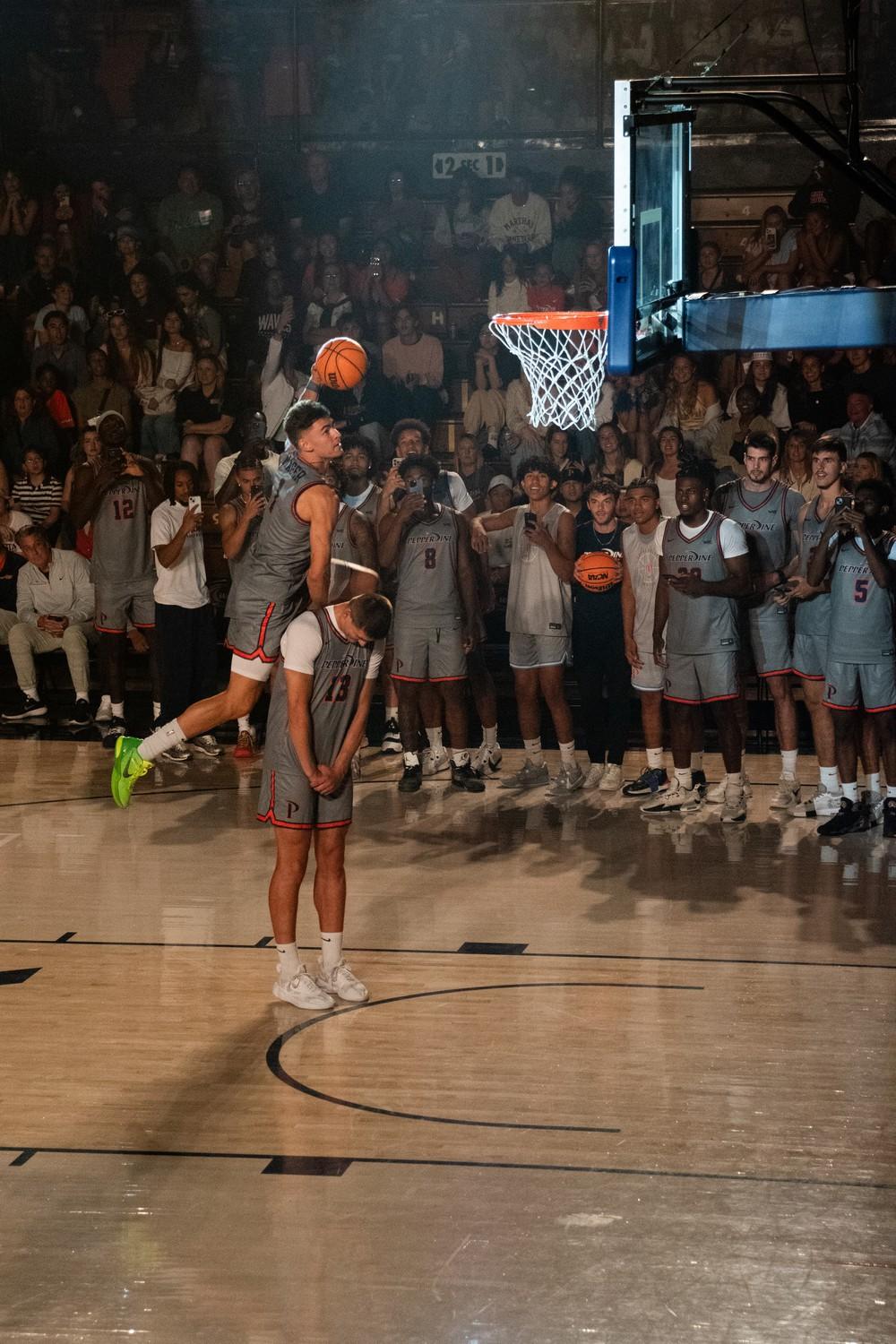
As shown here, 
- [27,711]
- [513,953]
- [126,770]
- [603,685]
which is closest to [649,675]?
[603,685]

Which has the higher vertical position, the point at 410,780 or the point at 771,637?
the point at 771,637

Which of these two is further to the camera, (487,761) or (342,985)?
(487,761)

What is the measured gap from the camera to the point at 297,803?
6.00 metres

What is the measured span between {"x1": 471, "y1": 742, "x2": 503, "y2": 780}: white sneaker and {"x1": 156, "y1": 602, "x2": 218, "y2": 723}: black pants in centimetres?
189

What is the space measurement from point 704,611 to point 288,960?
3.65 m

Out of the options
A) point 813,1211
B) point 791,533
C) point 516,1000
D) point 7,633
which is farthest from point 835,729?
point 7,633

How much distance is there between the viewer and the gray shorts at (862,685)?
8516 millimetres

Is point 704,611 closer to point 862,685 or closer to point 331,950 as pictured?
point 862,685

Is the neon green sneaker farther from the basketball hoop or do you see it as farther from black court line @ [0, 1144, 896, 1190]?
the basketball hoop

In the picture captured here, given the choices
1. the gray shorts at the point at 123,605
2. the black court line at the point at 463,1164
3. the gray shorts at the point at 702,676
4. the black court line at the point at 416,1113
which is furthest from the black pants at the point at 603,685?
the black court line at the point at 463,1164

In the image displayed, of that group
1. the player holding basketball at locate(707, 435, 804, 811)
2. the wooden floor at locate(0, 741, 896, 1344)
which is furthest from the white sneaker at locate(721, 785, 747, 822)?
the wooden floor at locate(0, 741, 896, 1344)

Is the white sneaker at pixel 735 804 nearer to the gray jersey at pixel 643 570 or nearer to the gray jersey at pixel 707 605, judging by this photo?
the gray jersey at pixel 707 605

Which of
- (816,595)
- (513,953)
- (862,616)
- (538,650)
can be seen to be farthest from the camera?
(538,650)

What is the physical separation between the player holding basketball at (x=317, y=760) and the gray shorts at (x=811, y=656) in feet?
12.0
